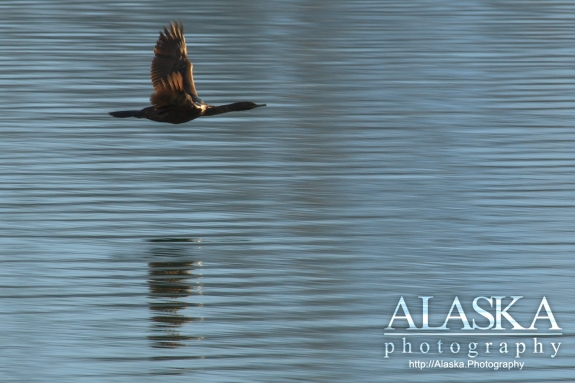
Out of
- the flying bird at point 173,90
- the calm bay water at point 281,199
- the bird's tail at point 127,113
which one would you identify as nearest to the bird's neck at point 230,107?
the flying bird at point 173,90

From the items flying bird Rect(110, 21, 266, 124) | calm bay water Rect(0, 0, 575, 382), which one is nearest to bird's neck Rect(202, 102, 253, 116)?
flying bird Rect(110, 21, 266, 124)

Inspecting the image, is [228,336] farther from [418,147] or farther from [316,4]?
[316,4]

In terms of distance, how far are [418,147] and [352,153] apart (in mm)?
592

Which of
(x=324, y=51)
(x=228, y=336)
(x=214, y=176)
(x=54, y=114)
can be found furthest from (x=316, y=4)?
(x=228, y=336)

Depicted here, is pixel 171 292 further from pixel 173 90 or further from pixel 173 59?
pixel 173 59

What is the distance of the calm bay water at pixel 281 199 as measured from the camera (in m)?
6.15

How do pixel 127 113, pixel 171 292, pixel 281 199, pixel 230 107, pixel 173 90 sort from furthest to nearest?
1. pixel 281 199
2. pixel 230 107
3. pixel 127 113
4. pixel 173 90
5. pixel 171 292

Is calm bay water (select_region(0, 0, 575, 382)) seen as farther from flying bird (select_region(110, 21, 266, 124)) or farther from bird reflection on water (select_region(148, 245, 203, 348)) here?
flying bird (select_region(110, 21, 266, 124))

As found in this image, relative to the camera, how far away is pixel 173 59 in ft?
25.7

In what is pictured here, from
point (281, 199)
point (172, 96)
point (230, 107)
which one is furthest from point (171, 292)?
point (281, 199)

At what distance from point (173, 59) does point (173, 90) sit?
39 cm

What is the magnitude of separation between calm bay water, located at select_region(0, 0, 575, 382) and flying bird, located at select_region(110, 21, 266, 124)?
77 cm

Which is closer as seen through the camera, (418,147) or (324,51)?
(418,147)

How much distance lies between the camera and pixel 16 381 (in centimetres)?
568
